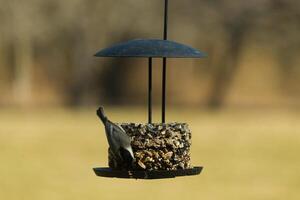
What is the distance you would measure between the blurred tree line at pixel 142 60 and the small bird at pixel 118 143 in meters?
36.3

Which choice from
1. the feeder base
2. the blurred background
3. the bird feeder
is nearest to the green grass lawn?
the blurred background

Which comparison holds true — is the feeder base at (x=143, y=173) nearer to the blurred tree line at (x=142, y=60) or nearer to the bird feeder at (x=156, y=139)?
the bird feeder at (x=156, y=139)

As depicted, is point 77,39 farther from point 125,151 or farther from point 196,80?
point 125,151

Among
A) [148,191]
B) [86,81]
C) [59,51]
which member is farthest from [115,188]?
[59,51]

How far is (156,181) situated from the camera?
25031 millimetres

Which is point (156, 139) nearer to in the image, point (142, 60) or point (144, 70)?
point (144, 70)

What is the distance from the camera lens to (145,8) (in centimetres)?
4309

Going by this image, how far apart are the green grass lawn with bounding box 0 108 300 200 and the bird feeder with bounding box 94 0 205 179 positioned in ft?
41.8

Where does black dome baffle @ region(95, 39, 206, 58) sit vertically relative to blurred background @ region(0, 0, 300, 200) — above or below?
above

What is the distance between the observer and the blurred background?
34.5m

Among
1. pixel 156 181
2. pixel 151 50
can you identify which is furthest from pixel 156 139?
pixel 156 181

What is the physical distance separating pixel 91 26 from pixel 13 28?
3.08 m

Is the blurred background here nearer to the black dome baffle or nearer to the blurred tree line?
the blurred tree line

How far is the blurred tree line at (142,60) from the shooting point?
43.2 meters
